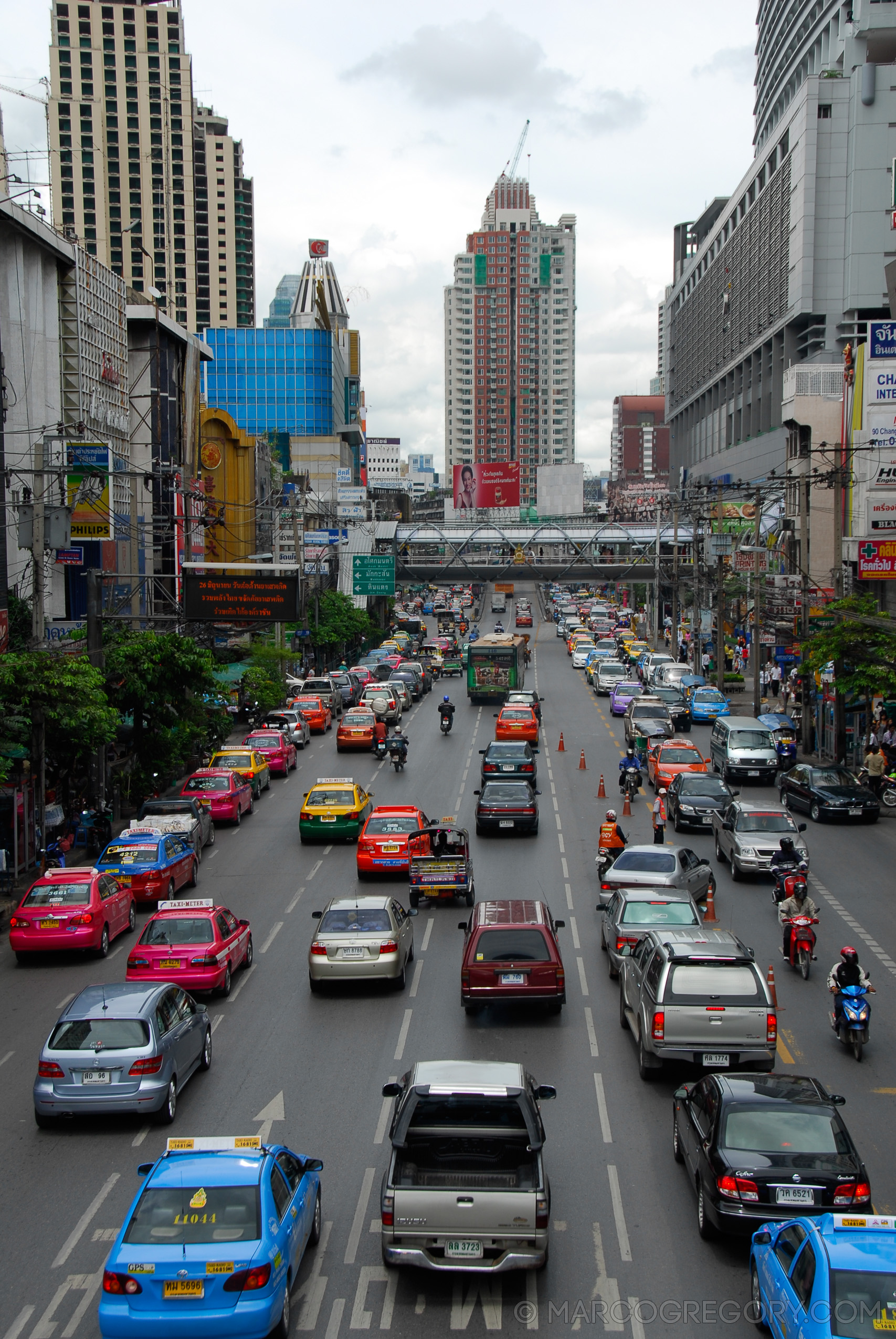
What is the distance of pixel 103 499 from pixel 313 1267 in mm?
29683

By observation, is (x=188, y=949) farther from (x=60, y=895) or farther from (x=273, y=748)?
(x=273, y=748)

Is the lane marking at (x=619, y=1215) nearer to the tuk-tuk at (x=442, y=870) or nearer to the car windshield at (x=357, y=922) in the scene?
the car windshield at (x=357, y=922)

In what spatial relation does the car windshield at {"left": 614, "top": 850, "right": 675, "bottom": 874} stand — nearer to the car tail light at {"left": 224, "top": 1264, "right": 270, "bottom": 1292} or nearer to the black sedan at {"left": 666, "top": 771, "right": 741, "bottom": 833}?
the black sedan at {"left": 666, "top": 771, "right": 741, "bottom": 833}

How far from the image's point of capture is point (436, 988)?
1869 cm

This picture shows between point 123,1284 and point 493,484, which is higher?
point 493,484

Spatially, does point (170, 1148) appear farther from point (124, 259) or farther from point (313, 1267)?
point (124, 259)

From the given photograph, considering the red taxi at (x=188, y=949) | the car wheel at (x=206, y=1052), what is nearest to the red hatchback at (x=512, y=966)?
the car wheel at (x=206, y=1052)

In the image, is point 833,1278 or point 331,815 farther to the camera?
point 331,815

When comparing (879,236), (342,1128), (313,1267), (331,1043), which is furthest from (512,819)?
(879,236)

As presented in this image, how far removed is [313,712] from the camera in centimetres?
5309

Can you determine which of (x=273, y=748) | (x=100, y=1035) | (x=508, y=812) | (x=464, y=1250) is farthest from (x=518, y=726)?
(x=464, y=1250)

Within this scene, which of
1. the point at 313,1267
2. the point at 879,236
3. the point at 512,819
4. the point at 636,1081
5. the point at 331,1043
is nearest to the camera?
the point at 313,1267

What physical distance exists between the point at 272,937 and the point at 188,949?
425cm

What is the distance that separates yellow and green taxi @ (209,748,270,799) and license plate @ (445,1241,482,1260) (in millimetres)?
27666
